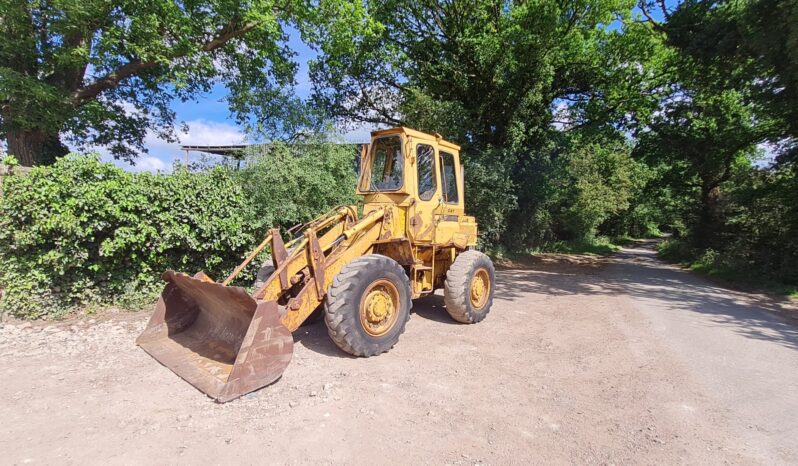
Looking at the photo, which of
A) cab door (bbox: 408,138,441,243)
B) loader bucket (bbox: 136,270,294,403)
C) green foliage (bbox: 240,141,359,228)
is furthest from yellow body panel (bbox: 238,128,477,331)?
green foliage (bbox: 240,141,359,228)

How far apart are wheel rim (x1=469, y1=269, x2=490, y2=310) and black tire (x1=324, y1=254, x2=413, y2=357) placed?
1.75m

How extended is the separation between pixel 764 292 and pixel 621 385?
9.54 metres

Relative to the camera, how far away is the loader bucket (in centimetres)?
341

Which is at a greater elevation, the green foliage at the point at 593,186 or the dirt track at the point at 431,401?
the green foliage at the point at 593,186

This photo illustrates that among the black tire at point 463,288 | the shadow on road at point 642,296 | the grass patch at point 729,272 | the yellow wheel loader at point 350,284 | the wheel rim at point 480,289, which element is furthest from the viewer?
the grass patch at point 729,272

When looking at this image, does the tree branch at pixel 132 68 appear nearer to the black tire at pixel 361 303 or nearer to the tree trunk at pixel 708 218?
the black tire at pixel 361 303

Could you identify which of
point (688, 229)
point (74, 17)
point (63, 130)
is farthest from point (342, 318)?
point (688, 229)

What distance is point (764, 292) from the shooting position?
33.4 ft

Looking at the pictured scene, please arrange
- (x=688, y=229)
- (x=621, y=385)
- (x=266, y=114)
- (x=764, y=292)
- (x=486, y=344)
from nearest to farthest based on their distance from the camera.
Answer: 1. (x=621, y=385)
2. (x=486, y=344)
3. (x=266, y=114)
4. (x=764, y=292)
5. (x=688, y=229)

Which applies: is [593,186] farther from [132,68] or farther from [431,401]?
[431,401]

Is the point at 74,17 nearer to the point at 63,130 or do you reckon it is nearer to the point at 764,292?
the point at 63,130

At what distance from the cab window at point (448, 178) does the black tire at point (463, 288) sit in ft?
2.96

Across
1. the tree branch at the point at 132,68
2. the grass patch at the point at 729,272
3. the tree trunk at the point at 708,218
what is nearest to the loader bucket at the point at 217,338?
the tree branch at the point at 132,68

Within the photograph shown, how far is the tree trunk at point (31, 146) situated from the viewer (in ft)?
28.8
